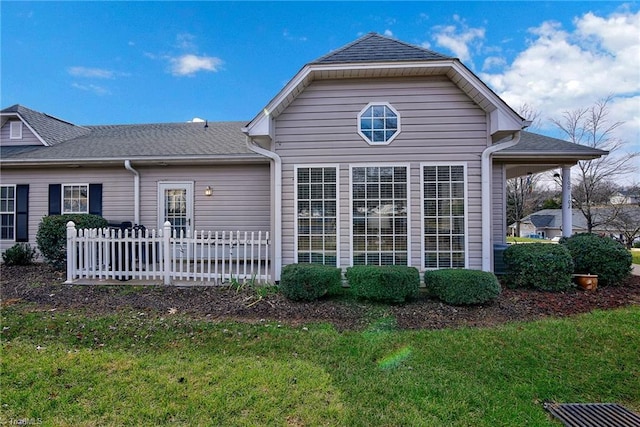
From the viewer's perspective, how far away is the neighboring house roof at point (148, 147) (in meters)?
8.00

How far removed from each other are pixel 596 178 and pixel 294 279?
2193 cm

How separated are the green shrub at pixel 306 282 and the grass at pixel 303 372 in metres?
0.87

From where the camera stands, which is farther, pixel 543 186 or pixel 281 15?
pixel 543 186

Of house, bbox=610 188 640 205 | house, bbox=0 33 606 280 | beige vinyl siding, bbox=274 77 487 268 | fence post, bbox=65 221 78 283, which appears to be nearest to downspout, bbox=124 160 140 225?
fence post, bbox=65 221 78 283

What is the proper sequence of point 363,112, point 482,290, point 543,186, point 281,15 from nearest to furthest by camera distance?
1. point 482,290
2. point 363,112
3. point 281,15
4. point 543,186

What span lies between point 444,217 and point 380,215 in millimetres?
1265

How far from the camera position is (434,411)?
2.45 metres

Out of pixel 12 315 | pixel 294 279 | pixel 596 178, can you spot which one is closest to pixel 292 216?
pixel 294 279

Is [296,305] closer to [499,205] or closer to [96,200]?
[499,205]

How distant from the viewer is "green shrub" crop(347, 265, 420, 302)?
16.3ft

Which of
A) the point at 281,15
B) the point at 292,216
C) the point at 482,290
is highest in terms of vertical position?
the point at 281,15

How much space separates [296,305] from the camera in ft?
16.6

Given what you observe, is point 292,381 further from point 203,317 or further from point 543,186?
point 543,186

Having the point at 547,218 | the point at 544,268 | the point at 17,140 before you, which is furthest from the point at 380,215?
the point at 547,218
